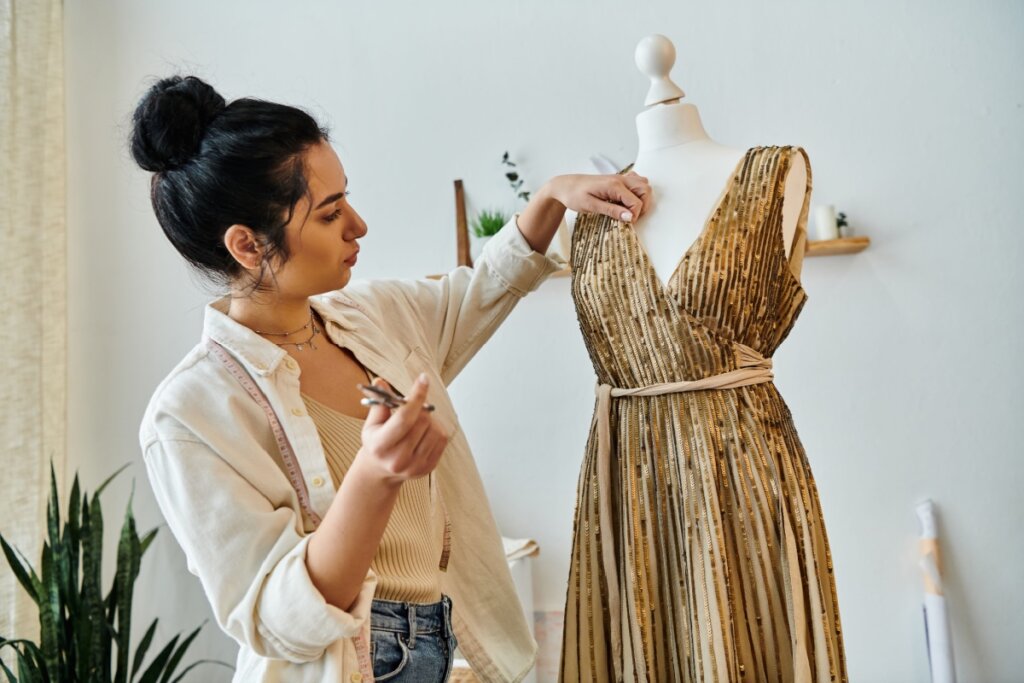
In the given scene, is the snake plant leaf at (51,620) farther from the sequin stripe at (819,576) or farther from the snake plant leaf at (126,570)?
the sequin stripe at (819,576)

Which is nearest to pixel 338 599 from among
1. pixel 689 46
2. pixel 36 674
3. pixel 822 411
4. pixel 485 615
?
pixel 485 615

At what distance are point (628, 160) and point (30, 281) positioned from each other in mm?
1813

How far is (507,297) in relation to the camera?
4.93ft

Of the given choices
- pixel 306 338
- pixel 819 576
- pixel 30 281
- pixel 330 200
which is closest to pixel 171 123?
pixel 330 200

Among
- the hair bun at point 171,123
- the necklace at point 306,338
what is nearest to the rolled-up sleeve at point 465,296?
the necklace at point 306,338

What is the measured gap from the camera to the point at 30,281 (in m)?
2.68

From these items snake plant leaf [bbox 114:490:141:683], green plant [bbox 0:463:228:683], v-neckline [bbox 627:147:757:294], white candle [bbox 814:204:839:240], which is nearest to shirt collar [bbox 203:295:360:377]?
v-neckline [bbox 627:147:757:294]

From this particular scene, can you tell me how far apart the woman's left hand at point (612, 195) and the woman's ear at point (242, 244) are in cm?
45

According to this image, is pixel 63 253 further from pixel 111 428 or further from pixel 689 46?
pixel 689 46

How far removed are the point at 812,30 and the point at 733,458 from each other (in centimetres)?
184

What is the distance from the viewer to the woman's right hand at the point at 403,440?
35.8 inches

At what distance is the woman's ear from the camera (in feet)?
3.86

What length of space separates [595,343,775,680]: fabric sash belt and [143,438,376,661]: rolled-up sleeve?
362 millimetres

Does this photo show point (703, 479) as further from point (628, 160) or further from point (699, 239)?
point (628, 160)
